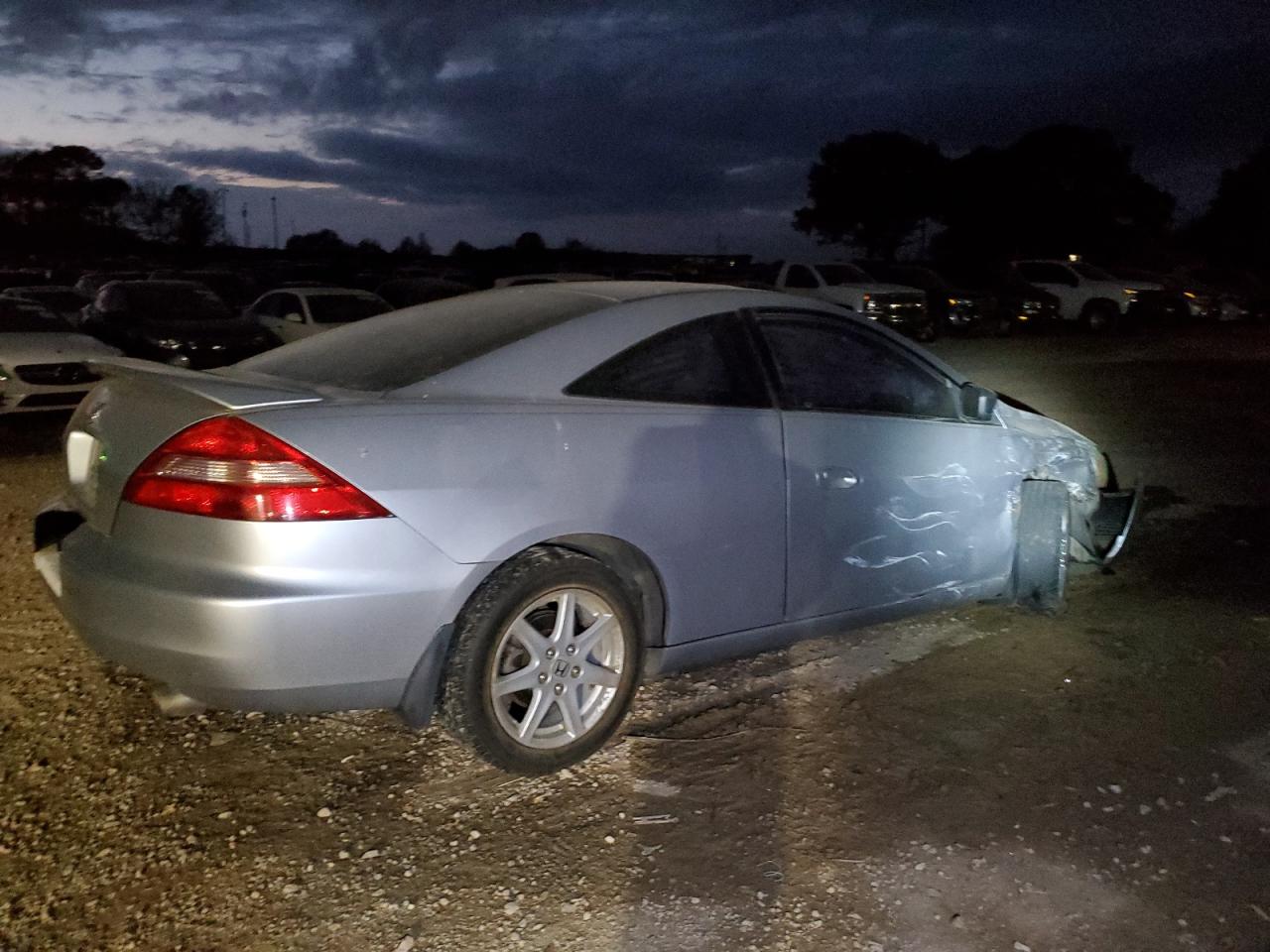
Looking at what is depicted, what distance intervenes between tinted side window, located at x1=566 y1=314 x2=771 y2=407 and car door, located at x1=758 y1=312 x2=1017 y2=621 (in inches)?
5.3

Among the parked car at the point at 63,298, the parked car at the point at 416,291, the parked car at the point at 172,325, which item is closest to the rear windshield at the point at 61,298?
the parked car at the point at 63,298

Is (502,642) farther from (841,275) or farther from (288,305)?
(841,275)

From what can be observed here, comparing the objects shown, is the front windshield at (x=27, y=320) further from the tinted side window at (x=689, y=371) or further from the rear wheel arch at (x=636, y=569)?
the rear wheel arch at (x=636, y=569)

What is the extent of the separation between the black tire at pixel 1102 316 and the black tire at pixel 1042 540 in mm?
22176

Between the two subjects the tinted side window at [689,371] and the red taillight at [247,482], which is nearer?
the red taillight at [247,482]

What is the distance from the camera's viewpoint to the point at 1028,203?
48.0 meters

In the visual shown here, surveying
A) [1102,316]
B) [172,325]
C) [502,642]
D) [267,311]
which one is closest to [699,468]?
[502,642]

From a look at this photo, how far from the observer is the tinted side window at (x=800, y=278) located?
22.0 m

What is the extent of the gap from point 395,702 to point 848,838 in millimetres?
1429

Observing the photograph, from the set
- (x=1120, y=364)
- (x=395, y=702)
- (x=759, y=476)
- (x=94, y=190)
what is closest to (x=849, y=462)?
(x=759, y=476)

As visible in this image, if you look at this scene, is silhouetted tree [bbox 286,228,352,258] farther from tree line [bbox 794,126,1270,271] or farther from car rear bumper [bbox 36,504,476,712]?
car rear bumper [bbox 36,504,476,712]

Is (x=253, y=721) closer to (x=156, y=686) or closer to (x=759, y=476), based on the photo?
(x=156, y=686)

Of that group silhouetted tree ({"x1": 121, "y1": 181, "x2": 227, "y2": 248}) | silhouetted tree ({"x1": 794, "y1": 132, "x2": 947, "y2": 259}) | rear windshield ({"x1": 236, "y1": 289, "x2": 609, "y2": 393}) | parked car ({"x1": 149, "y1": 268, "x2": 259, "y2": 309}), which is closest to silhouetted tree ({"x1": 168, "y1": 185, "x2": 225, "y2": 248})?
silhouetted tree ({"x1": 121, "y1": 181, "x2": 227, "y2": 248})

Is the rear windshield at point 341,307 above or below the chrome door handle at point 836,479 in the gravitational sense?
above
